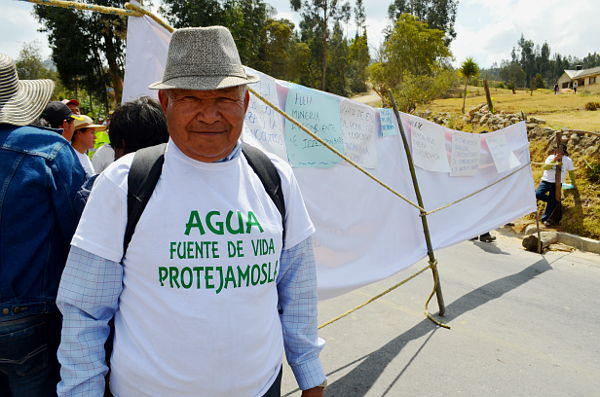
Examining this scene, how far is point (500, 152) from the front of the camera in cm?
540

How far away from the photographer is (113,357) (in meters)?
1.36

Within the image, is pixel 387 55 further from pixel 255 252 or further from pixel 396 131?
pixel 255 252

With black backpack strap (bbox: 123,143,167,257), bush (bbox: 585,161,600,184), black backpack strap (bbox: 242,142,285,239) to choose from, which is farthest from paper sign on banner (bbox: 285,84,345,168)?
bush (bbox: 585,161,600,184)

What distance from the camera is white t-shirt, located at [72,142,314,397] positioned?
1.29 meters

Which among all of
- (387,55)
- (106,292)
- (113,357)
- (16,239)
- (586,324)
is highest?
(387,55)

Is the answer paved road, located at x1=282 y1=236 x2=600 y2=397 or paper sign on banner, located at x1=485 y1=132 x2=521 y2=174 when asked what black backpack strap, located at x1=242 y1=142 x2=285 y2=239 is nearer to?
paved road, located at x1=282 y1=236 x2=600 y2=397

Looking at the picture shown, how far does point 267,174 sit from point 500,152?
4702mm

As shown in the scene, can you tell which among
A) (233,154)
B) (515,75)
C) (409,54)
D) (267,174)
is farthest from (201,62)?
(515,75)

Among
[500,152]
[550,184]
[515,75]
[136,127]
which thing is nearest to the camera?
[136,127]

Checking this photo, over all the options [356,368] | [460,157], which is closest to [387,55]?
[460,157]

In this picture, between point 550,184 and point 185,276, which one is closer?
point 185,276

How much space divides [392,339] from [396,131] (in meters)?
1.80

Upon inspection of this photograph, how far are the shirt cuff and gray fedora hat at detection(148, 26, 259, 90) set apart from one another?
3.39 ft

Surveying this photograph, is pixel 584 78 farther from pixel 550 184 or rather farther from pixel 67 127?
pixel 67 127
